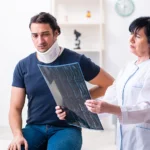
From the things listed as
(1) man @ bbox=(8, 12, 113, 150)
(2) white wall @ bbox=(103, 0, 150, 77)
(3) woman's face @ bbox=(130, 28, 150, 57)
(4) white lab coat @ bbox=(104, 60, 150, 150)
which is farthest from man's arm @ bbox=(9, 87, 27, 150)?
(2) white wall @ bbox=(103, 0, 150, 77)

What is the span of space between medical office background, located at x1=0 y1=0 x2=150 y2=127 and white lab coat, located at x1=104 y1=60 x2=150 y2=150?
6.48 ft

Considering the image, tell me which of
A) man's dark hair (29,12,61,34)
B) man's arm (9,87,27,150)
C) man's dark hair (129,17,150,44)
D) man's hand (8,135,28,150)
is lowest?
man's hand (8,135,28,150)

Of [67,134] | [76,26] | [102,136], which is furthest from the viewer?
[76,26]

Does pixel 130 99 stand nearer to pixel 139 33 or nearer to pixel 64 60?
pixel 139 33

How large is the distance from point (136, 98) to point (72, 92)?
27 centimetres

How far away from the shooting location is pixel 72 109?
1.21 metres

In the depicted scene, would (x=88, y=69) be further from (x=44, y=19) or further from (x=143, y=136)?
(x=143, y=136)

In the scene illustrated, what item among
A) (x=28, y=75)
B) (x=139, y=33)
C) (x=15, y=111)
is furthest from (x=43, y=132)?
(x=139, y=33)

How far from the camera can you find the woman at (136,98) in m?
1.02

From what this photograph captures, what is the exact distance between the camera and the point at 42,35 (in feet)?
4.81

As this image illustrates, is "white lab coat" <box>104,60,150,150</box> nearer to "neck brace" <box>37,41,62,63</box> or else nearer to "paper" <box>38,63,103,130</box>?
"paper" <box>38,63,103,130</box>

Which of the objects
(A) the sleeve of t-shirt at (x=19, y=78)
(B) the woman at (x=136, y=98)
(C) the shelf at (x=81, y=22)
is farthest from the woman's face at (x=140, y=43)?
(C) the shelf at (x=81, y=22)

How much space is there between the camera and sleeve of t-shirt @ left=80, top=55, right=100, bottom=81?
4.93 ft

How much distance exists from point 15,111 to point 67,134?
0.35 m
